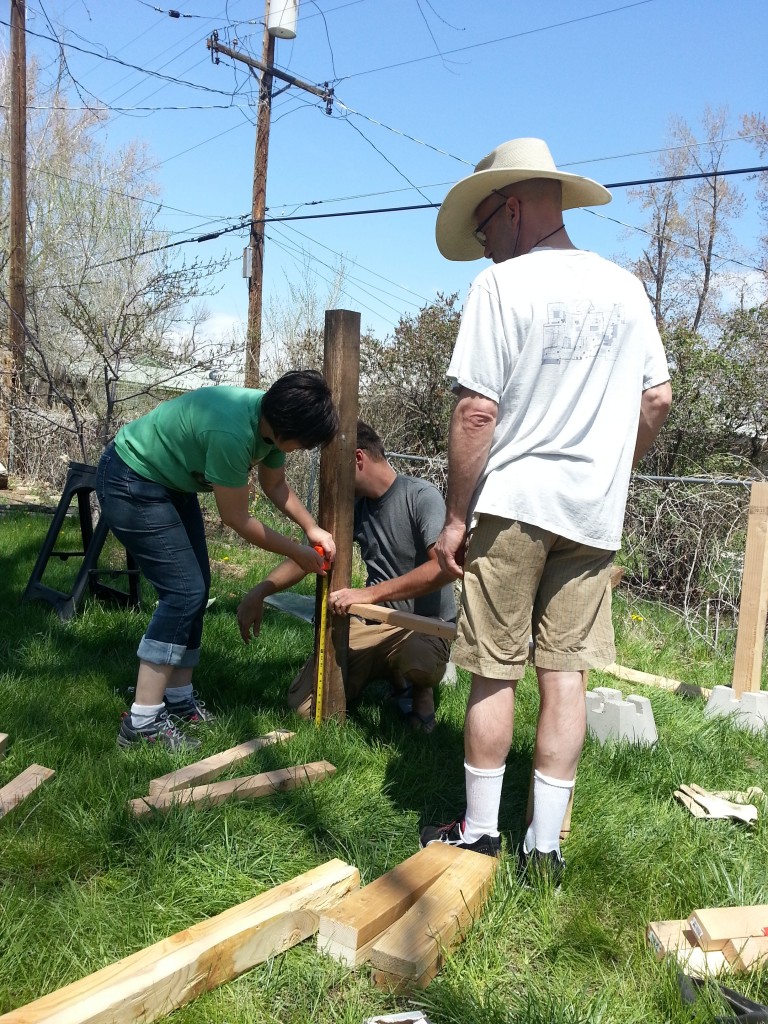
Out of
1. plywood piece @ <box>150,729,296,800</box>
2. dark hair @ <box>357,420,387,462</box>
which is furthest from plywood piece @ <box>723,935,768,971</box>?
dark hair @ <box>357,420,387,462</box>

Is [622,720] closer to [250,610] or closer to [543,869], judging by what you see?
[543,869]

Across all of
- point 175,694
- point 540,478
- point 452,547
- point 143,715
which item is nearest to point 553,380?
point 540,478

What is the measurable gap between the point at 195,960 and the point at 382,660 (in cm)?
223

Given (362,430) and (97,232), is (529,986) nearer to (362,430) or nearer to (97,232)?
(362,430)

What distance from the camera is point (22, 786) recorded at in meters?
2.99

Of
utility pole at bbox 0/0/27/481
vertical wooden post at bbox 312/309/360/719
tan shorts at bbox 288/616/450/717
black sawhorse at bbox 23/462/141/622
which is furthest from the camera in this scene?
utility pole at bbox 0/0/27/481

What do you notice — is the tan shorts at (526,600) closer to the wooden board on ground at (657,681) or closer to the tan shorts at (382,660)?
the tan shorts at (382,660)

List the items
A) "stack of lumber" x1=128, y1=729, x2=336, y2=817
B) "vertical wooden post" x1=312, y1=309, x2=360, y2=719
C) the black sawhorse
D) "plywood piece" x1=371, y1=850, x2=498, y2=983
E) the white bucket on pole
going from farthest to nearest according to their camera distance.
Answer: the white bucket on pole, the black sawhorse, "vertical wooden post" x1=312, y1=309, x2=360, y2=719, "stack of lumber" x1=128, y1=729, x2=336, y2=817, "plywood piece" x1=371, y1=850, x2=498, y2=983

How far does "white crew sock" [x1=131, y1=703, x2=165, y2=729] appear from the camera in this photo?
3.49 metres

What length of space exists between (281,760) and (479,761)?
3.75 ft

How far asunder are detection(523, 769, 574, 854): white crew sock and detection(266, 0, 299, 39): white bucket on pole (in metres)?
14.8

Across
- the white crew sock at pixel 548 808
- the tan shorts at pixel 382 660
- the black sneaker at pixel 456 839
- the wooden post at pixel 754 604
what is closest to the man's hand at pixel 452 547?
the white crew sock at pixel 548 808

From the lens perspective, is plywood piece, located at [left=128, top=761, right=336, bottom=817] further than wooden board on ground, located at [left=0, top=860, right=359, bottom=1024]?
Yes

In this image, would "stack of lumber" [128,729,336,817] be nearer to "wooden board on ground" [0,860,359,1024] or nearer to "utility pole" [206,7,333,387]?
"wooden board on ground" [0,860,359,1024]
